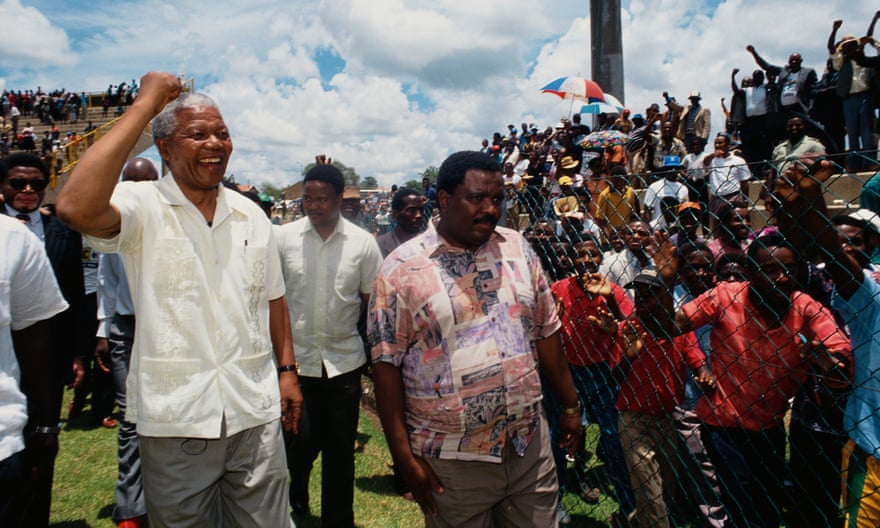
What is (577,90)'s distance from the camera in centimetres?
1138

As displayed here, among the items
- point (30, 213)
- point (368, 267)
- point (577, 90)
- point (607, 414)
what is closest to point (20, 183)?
point (30, 213)

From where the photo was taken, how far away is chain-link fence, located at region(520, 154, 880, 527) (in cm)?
241

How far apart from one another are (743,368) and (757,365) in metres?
0.09

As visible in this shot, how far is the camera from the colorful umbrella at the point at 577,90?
11367 millimetres

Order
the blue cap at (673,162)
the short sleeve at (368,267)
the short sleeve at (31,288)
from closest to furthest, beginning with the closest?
the short sleeve at (31,288) < the short sleeve at (368,267) < the blue cap at (673,162)

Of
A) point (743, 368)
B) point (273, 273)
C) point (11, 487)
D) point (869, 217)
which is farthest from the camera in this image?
point (743, 368)

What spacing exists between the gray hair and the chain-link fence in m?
2.05

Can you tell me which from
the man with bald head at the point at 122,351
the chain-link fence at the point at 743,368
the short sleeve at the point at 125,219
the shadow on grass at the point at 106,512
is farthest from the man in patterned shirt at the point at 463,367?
the shadow on grass at the point at 106,512

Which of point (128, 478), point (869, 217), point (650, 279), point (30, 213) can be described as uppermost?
point (30, 213)

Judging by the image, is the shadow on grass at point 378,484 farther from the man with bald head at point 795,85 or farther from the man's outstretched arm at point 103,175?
the man with bald head at point 795,85

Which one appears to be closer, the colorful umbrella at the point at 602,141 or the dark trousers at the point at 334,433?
the dark trousers at the point at 334,433

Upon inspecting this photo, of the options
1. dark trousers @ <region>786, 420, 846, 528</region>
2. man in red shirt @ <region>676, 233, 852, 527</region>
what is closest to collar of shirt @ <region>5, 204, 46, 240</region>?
man in red shirt @ <region>676, 233, 852, 527</region>

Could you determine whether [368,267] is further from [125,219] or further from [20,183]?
[20,183]

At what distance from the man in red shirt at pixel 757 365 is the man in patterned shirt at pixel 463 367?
1.20m
